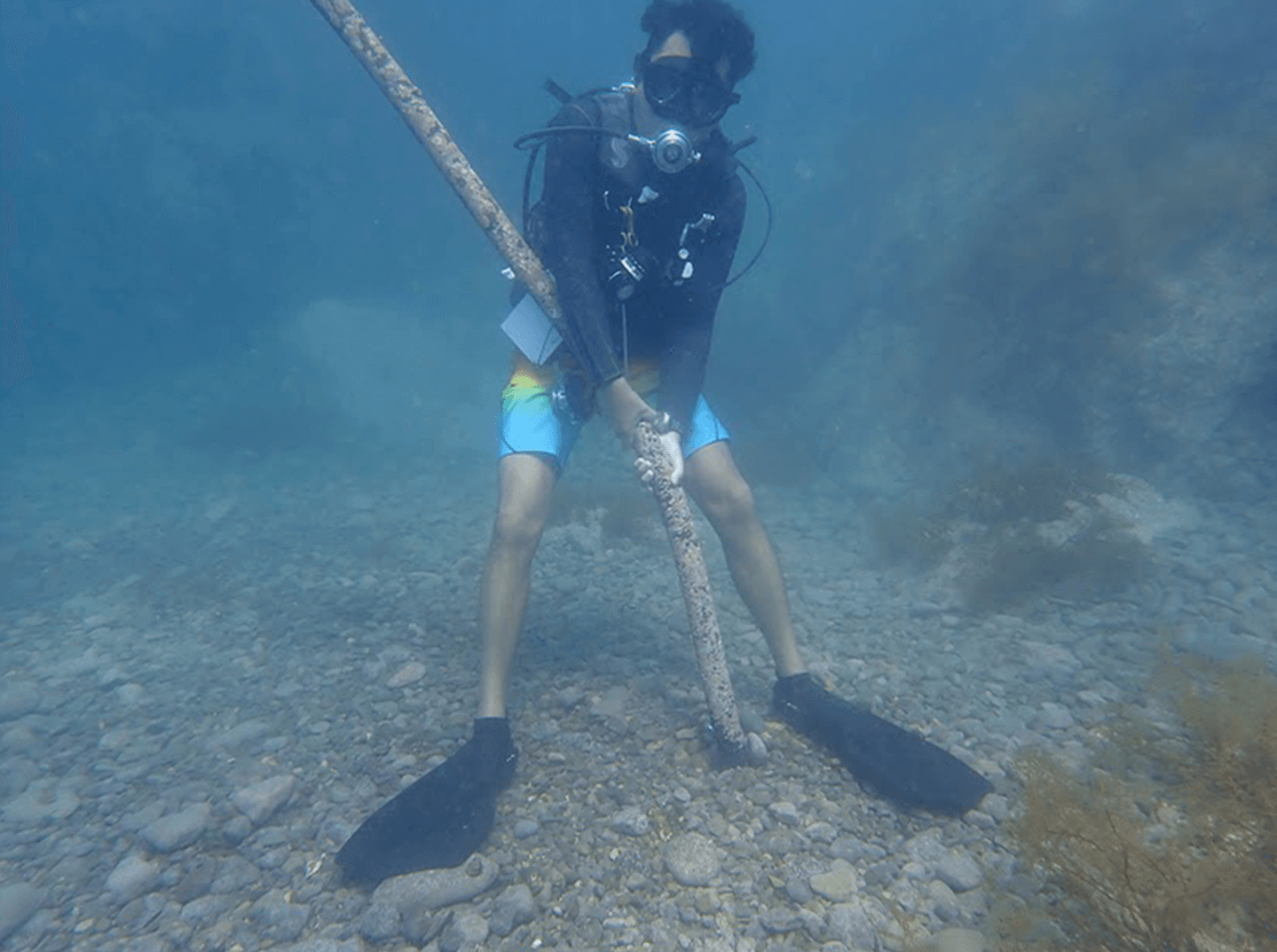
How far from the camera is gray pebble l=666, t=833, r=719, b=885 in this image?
10.0 feet

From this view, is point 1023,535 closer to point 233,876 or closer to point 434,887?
point 434,887

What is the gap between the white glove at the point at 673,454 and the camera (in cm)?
369

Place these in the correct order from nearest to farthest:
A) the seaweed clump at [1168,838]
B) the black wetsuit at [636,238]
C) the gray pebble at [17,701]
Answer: the seaweed clump at [1168,838] < the black wetsuit at [636,238] < the gray pebble at [17,701]

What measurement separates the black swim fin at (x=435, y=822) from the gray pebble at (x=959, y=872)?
2103 millimetres

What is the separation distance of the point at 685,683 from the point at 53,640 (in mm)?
5977

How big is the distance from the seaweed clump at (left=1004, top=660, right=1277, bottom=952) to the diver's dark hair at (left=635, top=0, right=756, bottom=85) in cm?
411

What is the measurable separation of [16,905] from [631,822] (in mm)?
2917

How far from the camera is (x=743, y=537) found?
428 centimetres

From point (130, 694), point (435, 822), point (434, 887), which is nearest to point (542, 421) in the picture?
point (435, 822)

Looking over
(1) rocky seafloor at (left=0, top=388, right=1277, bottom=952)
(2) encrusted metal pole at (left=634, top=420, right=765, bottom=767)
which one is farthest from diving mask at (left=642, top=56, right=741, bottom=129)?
(1) rocky seafloor at (left=0, top=388, right=1277, bottom=952)

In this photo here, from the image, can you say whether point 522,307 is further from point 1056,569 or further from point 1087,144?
point 1087,144

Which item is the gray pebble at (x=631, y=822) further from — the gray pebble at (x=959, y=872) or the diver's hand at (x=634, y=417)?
the diver's hand at (x=634, y=417)

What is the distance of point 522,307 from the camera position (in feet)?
14.5

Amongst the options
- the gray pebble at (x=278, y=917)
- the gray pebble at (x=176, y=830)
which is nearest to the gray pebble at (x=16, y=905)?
the gray pebble at (x=176, y=830)
